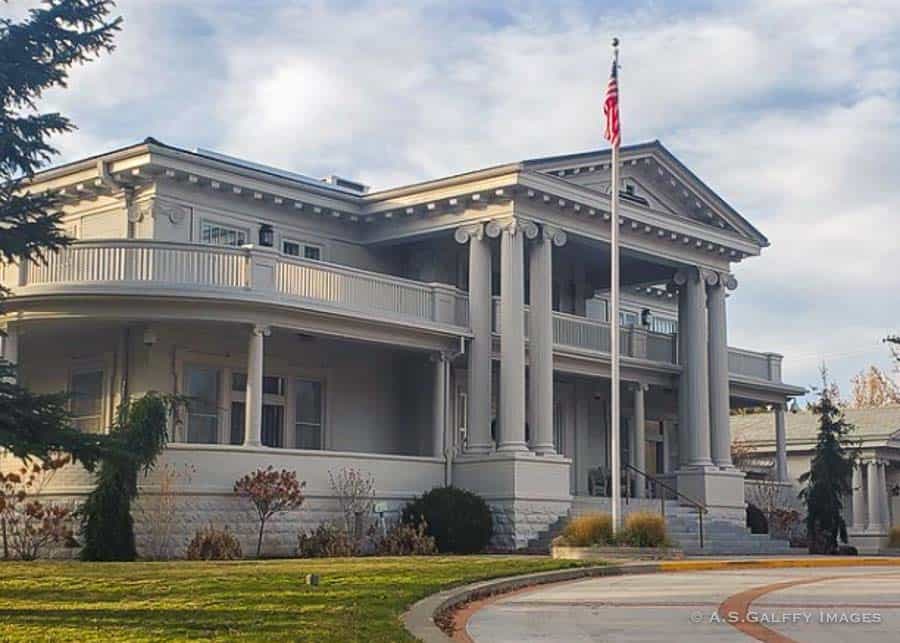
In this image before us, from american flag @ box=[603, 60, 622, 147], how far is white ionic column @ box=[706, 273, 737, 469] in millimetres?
9120

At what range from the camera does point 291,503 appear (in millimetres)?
25469

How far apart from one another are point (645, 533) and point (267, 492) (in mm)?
7044

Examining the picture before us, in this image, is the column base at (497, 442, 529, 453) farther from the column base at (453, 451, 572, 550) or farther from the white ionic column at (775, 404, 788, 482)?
the white ionic column at (775, 404, 788, 482)

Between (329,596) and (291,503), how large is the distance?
11736 millimetres

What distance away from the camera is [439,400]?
29.8m

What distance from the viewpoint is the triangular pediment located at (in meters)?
31.8

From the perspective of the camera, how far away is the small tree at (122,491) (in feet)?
73.3

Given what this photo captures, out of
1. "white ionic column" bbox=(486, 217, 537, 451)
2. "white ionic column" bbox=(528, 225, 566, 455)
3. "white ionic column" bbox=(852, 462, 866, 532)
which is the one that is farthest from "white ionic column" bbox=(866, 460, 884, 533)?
"white ionic column" bbox=(486, 217, 537, 451)

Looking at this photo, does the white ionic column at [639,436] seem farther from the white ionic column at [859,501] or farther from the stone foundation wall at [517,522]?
the white ionic column at [859,501]

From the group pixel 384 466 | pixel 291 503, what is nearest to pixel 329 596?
pixel 291 503

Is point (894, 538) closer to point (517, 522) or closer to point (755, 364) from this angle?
point (755, 364)

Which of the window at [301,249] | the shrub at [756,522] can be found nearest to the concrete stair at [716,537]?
the shrub at [756,522]

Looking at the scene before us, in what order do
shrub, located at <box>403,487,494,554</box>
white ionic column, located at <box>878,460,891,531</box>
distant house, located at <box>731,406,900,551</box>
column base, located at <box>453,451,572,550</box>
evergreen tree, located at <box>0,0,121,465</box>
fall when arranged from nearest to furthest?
1. evergreen tree, located at <box>0,0,121,465</box>
2. shrub, located at <box>403,487,494,554</box>
3. column base, located at <box>453,451,572,550</box>
4. distant house, located at <box>731,406,900,551</box>
5. white ionic column, located at <box>878,460,891,531</box>

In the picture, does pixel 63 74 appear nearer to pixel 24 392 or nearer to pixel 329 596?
pixel 24 392
